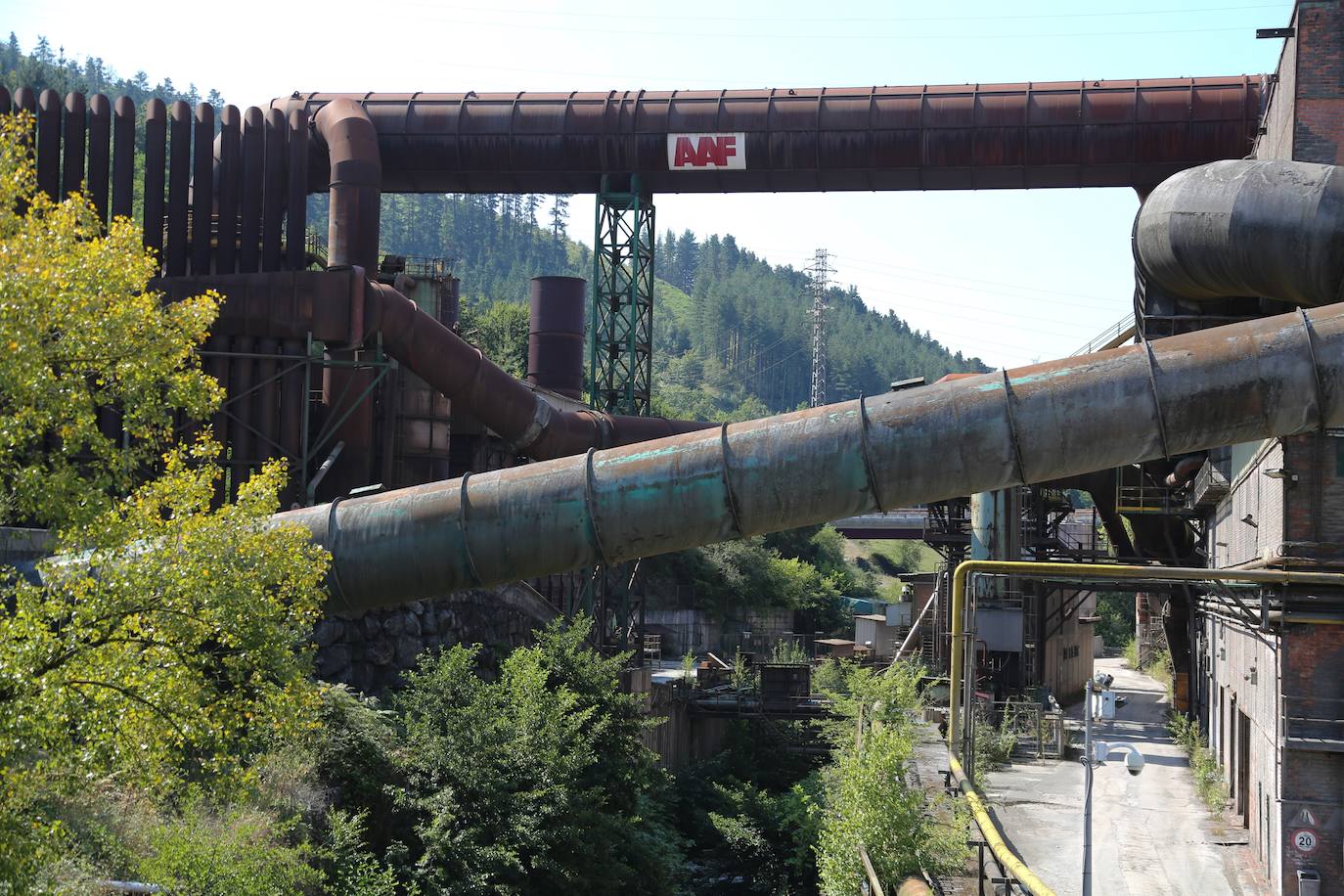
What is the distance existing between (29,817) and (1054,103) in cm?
2521

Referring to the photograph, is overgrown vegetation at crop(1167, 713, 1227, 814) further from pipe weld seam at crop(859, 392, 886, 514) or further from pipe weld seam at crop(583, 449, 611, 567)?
pipe weld seam at crop(583, 449, 611, 567)

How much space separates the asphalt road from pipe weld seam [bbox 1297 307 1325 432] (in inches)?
233

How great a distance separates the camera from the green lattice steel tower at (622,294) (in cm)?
3119

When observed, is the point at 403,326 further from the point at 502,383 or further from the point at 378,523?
the point at 378,523

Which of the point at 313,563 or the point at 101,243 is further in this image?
the point at 313,563

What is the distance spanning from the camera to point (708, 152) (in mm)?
29891

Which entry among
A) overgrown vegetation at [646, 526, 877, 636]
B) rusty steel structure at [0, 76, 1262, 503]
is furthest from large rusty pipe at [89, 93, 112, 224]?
overgrown vegetation at [646, 526, 877, 636]

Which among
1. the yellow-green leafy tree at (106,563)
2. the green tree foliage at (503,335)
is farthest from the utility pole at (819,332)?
the yellow-green leafy tree at (106,563)

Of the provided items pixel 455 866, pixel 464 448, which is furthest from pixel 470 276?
pixel 455 866

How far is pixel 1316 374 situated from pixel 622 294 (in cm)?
2027

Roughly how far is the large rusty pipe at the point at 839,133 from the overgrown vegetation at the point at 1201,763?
1181 cm

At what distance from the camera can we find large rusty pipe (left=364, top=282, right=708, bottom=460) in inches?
991

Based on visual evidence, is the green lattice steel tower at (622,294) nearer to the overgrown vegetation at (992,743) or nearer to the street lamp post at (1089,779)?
the overgrown vegetation at (992,743)

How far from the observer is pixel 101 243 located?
9867 millimetres
